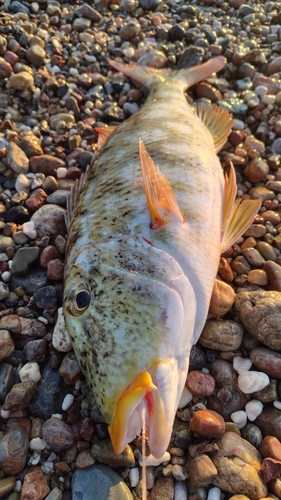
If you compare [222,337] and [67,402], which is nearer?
[67,402]

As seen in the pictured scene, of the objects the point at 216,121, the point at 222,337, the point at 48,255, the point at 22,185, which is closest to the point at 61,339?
the point at 48,255

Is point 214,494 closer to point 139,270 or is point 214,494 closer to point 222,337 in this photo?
point 222,337

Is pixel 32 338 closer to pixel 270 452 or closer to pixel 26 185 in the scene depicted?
pixel 26 185

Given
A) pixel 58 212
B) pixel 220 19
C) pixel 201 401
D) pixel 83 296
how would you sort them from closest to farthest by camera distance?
pixel 83 296 → pixel 201 401 → pixel 58 212 → pixel 220 19

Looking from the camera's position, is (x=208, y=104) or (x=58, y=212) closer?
(x=58, y=212)

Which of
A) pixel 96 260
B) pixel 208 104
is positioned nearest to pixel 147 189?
pixel 96 260

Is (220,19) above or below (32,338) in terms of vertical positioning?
above

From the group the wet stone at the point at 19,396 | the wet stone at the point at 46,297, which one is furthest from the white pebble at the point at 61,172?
the wet stone at the point at 19,396
